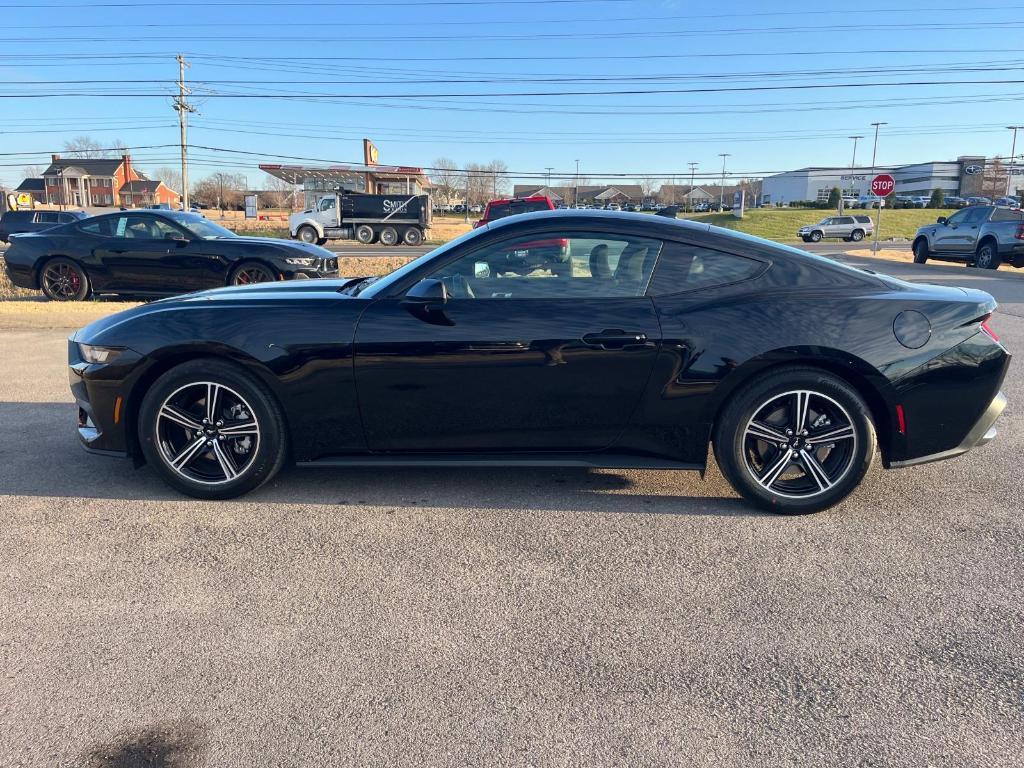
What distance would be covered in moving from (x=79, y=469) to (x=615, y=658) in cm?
354

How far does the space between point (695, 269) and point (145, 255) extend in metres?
9.90

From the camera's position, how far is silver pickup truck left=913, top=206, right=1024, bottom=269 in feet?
61.7

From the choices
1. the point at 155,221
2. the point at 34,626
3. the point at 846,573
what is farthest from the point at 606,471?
the point at 155,221

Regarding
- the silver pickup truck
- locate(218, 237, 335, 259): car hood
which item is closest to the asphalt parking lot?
locate(218, 237, 335, 259): car hood

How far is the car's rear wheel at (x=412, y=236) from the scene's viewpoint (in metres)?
35.4

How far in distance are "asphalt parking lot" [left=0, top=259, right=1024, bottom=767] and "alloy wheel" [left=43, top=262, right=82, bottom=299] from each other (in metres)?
8.39

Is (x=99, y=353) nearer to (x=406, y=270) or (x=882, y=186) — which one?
(x=406, y=270)

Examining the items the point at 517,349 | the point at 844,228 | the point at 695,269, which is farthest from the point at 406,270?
the point at 844,228

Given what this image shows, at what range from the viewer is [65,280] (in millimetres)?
11617

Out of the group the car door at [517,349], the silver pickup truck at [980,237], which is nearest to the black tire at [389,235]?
the silver pickup truck at [980,237]

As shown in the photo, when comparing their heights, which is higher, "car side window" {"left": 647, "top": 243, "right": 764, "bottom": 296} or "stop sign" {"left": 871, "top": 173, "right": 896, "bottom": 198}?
"stop sign" {"left": 871, "top": 173, "right": 896, "bottom": 198}

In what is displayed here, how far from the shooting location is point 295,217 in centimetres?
3419

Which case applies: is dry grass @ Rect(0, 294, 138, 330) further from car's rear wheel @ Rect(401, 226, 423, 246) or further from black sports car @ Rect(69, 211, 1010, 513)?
car's rear wheel @ Rect(401, 226, 423, 246)

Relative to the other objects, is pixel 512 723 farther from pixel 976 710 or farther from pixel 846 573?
pixel 846 573
